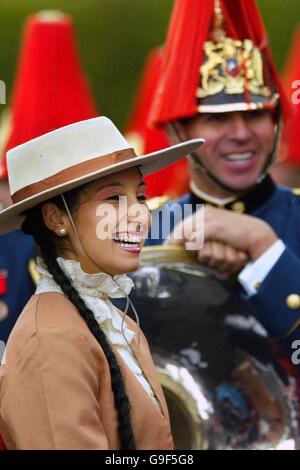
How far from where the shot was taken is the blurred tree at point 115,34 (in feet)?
12.0

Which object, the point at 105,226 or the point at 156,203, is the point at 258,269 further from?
the point at 105,226

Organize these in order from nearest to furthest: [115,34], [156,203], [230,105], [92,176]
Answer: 1. [92,176]
2. [230,105]
3. [156,203]
4. [115,34]

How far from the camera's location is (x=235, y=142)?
9.21 ft

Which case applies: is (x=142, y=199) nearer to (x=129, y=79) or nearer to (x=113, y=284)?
(x=113, y=284)

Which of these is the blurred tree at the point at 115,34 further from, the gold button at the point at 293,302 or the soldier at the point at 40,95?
the gold button at the point at 293,302

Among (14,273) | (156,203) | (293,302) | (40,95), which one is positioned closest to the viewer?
(293,302)

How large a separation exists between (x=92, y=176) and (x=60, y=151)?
0.09 metres

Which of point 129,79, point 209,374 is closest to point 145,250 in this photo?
point 209,374

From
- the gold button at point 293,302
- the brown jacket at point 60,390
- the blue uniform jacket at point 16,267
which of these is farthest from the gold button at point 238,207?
the brown jacket at point 60,390

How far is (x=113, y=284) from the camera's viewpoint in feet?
6.47

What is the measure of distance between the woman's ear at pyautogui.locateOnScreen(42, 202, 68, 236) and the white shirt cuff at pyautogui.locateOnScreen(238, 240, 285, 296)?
73 centimetres

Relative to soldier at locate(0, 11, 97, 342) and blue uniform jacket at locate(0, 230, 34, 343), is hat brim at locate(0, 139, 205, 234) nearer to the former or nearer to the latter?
blue uniform jacket at locate(0, 230, 34, 343)

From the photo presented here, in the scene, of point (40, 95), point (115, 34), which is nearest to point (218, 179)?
point (40, 95)

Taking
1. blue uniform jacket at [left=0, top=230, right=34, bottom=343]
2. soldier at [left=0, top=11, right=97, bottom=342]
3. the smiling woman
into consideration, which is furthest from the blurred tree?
the smiling woman
